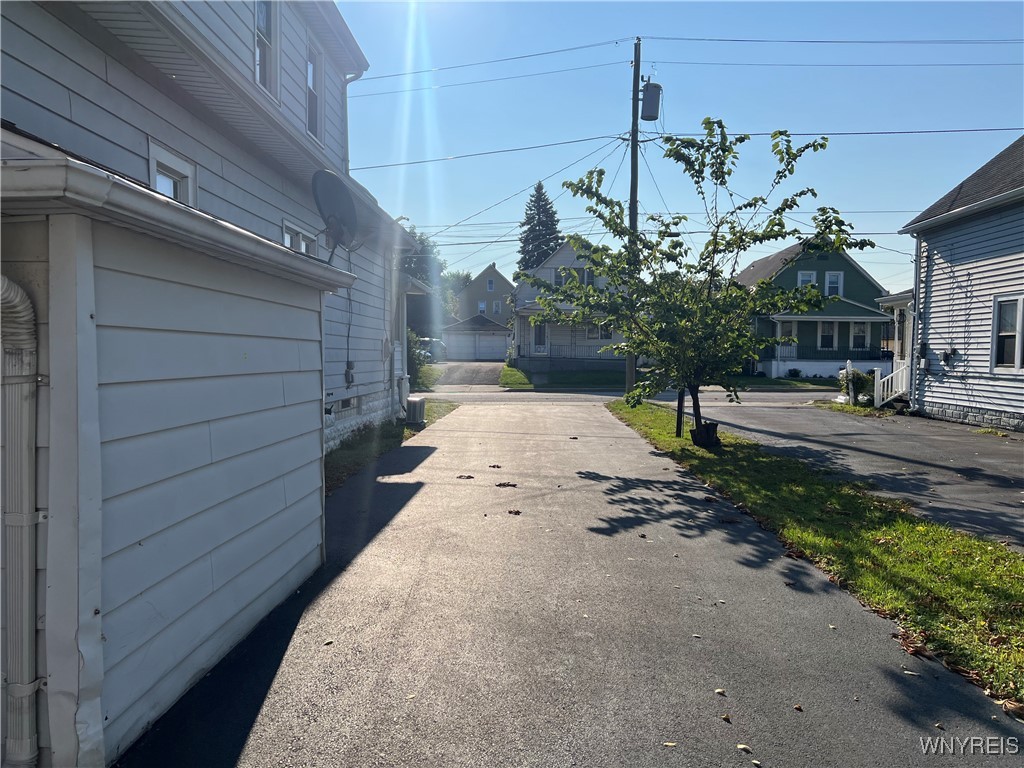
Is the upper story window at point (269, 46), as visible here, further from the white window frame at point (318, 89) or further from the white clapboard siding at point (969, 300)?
the white clapboard siding at point (969, 300)

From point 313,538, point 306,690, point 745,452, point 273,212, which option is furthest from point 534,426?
point 306,690

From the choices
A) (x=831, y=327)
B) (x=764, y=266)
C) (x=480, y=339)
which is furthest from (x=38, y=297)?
(x=480, y=339)

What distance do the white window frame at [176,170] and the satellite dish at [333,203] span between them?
1.37 m

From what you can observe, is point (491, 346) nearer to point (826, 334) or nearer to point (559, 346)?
point (559, 346)

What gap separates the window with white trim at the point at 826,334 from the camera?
37.3m

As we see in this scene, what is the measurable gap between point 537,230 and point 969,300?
59532 millimetres

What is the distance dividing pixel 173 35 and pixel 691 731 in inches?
238

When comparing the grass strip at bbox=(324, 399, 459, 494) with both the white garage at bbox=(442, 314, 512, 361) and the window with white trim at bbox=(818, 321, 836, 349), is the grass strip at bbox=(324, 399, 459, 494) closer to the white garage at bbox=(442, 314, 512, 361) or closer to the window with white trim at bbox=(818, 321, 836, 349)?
the window with white trim at bbox=(818, 321, 836, 349)

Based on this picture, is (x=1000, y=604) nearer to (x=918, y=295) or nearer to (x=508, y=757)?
(x=508, y=757)

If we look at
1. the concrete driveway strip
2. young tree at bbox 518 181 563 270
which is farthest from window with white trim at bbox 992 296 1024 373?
young tree at bbox 518 181 563 270

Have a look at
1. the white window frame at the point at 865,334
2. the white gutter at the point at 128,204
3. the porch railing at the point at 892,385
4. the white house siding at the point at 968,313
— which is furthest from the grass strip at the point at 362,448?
the white window frame at the point at 865,334

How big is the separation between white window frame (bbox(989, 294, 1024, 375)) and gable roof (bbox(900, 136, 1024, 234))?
6.75 feet

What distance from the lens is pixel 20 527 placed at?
235cm

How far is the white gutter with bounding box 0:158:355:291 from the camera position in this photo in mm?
2139
